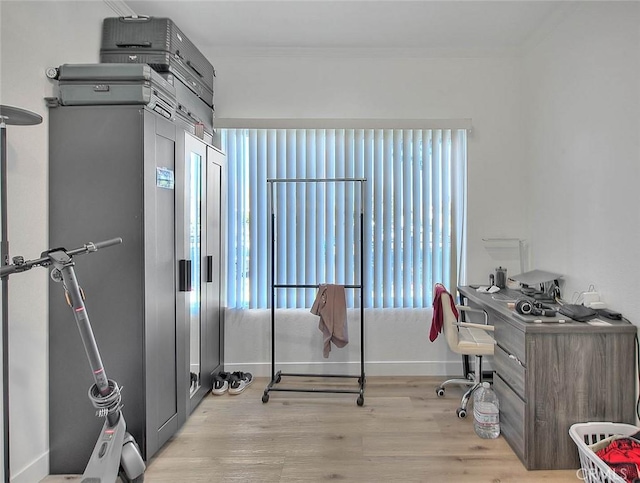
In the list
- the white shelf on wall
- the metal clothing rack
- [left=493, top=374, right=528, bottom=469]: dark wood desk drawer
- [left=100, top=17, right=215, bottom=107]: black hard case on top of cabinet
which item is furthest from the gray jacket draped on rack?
[left=100, top=17, right=215, bottom=107]: black hard case on top of cabinet

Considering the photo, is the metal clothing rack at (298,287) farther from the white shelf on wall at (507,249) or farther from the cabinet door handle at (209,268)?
the white shelf on wall at (507,249)

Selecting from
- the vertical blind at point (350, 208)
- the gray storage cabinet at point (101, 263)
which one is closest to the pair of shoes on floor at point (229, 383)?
the vertical blind at point (350, 208)

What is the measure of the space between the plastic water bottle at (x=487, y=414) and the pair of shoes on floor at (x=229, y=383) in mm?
1862

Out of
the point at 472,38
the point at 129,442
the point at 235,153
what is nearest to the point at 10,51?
the point at 235,153

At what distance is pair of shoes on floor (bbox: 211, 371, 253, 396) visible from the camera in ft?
Answer: 10.4

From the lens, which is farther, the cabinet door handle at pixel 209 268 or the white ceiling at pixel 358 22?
the cabinet door handle at pixel 209 268

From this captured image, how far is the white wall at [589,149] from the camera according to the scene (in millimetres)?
2223

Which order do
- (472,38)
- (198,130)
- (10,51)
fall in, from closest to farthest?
(10,51) < (198,130) < (472,38)

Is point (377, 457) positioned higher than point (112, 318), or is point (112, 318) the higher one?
point (112, 318)

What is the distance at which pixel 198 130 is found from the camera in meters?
3.00

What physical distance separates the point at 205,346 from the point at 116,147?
1693 mm

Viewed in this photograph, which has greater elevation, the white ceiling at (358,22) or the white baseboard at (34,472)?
the white ceiling at (358,22)

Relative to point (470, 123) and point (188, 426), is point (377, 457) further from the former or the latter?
point (470, 123)

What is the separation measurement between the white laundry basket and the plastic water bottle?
19.3 inches
